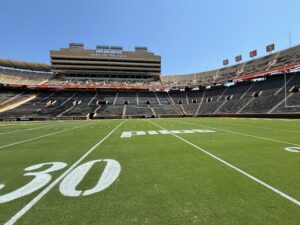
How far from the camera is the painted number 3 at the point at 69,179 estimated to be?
11.5 ft

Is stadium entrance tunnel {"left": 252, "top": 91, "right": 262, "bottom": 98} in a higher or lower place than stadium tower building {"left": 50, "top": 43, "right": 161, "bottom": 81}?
lower

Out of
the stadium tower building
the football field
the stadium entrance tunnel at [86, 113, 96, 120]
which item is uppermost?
the stadium tower building

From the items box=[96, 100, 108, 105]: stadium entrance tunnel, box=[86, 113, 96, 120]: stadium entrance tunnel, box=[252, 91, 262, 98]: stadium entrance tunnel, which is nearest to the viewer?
box=[252, 91, 262, 98]: stadium entrance tunnel

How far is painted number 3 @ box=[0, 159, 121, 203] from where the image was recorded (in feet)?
11.5

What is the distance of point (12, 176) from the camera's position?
4.51 meters

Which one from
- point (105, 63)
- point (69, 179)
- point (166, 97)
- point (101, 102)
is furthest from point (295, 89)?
point (105, 63)

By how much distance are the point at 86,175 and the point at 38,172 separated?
1.51 m

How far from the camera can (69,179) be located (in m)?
4.24

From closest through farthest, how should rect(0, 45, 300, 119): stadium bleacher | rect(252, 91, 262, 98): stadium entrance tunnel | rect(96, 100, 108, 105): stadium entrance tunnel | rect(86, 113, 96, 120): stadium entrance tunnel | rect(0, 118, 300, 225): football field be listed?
rect(0, 118, 300, 225): football field
rect(0, 45, 300, 119): stadium bleacher
rect(252, 91, 262, 98): stadium entrance tunnel
rect(86, 113, 96, 120): stadium entrance tunnel
rect(96, 100, 108, 105): stadium entrance tunnel

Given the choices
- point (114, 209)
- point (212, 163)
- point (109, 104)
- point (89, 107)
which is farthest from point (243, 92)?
point (114, 209)

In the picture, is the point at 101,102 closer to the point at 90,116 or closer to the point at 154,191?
the point at 90,116

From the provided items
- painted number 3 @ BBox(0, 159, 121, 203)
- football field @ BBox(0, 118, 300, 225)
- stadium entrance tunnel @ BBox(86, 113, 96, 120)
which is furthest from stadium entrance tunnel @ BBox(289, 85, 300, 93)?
stadium entrance tunnel @ BBox(86, 113, 96, 120)

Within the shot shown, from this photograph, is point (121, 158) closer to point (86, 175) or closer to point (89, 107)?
point (86, 175)

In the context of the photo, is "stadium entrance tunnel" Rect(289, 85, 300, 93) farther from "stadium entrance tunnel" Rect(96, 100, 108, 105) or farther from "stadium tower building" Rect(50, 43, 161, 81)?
"stadium tower building" Rect(50, 43, 161, 81)
